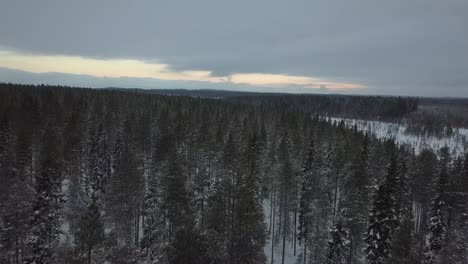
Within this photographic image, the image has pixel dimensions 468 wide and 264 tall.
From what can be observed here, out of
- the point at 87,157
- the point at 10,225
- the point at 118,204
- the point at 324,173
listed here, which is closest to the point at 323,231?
the point at 324,173

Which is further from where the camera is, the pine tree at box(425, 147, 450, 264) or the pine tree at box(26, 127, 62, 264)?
the pine tree at box(425, 147, 450, 264)

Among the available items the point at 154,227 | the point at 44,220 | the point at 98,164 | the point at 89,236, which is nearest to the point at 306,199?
the point at 154,227

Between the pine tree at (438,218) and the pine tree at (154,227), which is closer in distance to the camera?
the pine tree at (154,227)

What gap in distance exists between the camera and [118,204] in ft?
113

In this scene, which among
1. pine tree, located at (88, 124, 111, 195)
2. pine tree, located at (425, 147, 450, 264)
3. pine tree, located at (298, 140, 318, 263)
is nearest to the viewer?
pine tree, located at (425, 147, 450, 264)

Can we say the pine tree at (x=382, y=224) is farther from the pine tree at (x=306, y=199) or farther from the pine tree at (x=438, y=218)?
the pine tree at (x=438, y=218)

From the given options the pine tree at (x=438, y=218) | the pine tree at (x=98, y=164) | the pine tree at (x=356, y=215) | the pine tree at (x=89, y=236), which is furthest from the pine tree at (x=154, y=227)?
the pine tree at (x=438, y=218)

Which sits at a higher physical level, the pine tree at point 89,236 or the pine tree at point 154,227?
the pine tree at point 89,236

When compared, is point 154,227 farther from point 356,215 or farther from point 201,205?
point 356,215

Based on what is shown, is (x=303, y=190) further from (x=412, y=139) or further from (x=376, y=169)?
(x=412, y=139)

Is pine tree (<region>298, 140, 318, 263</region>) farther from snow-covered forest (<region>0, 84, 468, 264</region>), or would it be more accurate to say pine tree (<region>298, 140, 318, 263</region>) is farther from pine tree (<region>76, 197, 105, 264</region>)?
pine tree (<region>76, 197, 105, 264</region>)

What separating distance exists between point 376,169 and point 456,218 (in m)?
18.3

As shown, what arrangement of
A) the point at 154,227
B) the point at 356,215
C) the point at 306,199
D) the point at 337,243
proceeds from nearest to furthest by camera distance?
the point at 337,243 < the point at 154,227 < the point at 356,215 < the point at 306,199

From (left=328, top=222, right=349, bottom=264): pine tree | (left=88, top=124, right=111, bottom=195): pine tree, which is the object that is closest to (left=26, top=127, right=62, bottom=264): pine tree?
(left=88, top=124, right=111, bottom=195): pine tree
